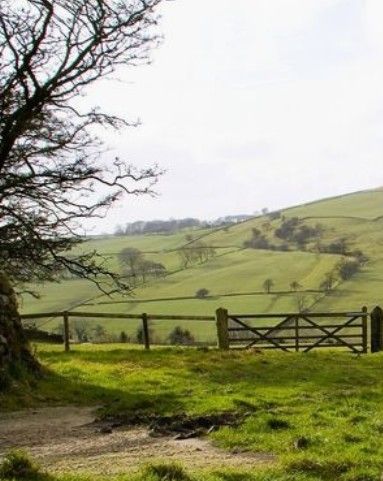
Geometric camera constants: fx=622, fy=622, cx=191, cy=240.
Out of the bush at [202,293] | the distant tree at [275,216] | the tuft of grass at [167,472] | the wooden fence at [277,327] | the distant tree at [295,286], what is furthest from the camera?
the distant tree at [275,216]

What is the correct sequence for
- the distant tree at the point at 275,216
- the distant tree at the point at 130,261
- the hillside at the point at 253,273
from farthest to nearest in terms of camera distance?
1. the distant tree at the point at 275,216
2. the distant tree at the point at 130,261
3. the hillside at the point at 253,273

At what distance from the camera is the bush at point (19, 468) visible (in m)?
7.76

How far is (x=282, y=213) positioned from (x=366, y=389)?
157862 millimetres

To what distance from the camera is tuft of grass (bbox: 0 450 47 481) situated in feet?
Answer: 25.4

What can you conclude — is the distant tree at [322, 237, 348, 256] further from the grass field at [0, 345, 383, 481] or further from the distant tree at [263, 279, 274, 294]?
the grass field at [0, 345, 383, 481]

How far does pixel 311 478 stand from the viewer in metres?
8.60

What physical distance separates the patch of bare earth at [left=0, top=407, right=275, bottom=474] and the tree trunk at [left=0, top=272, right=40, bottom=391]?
243 cm

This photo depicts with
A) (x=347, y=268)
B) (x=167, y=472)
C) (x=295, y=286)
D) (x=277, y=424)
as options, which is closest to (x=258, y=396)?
(x=277, y=424)

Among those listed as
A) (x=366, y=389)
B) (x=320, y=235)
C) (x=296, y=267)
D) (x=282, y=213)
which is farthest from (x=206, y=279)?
(x=366, y=389)

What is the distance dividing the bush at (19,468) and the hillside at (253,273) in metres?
49.2

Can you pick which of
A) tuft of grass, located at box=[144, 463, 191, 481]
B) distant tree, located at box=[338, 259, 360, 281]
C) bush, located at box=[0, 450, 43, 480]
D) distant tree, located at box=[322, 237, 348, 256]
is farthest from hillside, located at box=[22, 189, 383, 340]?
tuft of grass, located at box=[144, 463, 191, 481]

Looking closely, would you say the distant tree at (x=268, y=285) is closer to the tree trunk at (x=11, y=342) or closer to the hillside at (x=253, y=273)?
the hillside at (x=253, y=273)

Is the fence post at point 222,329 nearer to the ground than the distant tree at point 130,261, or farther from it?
nearer to the ground

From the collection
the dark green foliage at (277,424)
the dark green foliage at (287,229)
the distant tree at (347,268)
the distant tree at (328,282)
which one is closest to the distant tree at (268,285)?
the distant tree at (328,282)
